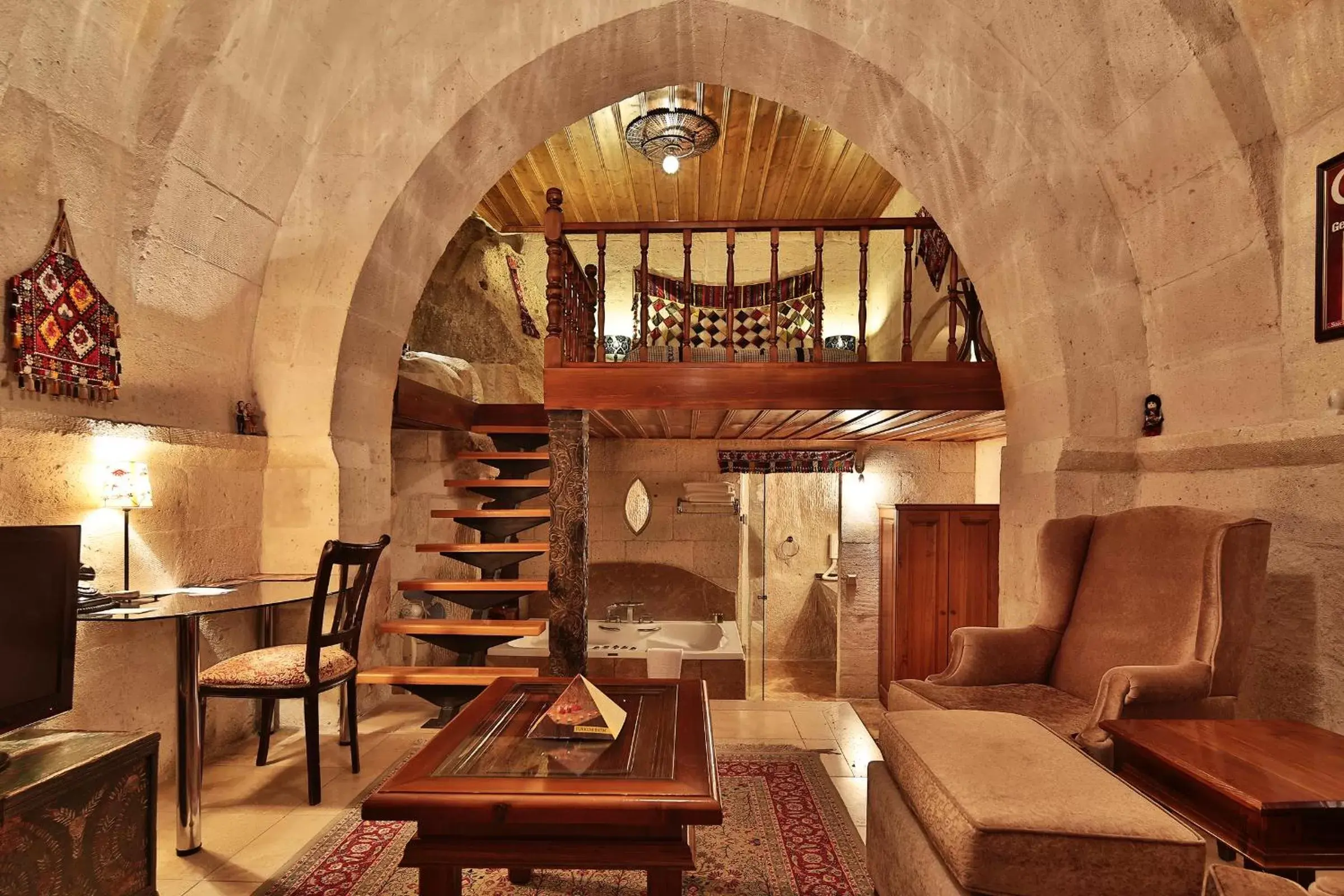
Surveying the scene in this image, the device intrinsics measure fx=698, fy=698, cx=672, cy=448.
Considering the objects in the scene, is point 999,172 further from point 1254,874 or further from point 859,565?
point 859,565

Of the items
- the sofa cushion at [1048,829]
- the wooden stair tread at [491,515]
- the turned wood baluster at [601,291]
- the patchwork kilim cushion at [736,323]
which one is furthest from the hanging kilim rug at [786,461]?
the sofa cushion at [1048,829]

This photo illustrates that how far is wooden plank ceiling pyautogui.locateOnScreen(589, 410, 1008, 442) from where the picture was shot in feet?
14.8

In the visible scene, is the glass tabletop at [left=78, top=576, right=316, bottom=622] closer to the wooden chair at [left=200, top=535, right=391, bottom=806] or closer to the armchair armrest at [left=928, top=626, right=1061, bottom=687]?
the wooden chair at [left=200, top=535, right=391, bottom=806]

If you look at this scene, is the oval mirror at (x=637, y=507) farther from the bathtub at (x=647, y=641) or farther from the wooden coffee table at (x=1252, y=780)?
the wooden coffee table at (x=1252, y=780)

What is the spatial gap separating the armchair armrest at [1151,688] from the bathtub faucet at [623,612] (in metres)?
5.01

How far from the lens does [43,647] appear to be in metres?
1.74

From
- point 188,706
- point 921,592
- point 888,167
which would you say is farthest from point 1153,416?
point 188,706

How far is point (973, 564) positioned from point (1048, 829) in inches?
175

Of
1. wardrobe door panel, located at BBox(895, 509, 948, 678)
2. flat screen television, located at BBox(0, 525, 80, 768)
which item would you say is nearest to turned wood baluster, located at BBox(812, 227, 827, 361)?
wardrobe door panel, located at BBox(895, 509, 948, 678)

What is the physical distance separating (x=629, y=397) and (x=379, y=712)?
7.46 feet

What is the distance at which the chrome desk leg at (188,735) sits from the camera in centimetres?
230

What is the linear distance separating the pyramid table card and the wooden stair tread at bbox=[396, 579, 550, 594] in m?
2.04

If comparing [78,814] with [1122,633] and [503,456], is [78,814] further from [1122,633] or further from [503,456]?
[503,456]

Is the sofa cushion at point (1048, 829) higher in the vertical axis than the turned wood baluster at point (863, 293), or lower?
lower
